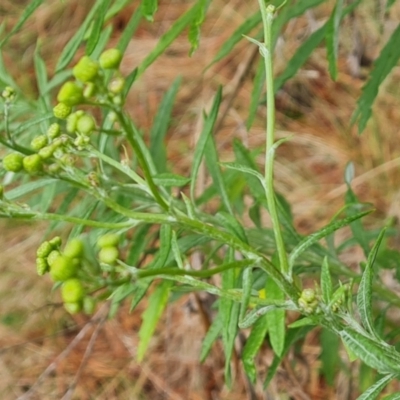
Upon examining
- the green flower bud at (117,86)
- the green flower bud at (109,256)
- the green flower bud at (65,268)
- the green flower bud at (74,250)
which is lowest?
the green flower bud at (109,256)

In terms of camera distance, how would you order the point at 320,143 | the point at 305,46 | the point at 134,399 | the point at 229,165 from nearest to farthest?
1. the point at 229,165
2. the point at 305,46
3. the point at 134,399
4. the point at 320,143

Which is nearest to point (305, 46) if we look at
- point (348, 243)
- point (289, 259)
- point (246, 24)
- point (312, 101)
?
point (246, 24)

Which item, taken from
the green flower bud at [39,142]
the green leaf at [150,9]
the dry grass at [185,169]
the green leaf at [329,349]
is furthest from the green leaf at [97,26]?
the dry grass at [185,169]

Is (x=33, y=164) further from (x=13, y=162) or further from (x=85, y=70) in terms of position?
(x=85, y=70)

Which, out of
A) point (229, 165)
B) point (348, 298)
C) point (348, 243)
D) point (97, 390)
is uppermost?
point (229, 165)

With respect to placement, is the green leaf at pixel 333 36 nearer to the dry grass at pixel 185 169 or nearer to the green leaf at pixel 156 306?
the green leaf at pixel 156 306

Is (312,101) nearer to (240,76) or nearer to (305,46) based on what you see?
(240,76)

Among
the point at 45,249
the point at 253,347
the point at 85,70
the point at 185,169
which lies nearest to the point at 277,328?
the point at 253,347
